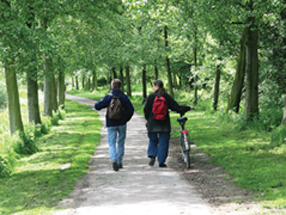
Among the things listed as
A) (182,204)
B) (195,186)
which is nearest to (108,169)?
(195,186)

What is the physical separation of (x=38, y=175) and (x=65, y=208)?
9.24 feet

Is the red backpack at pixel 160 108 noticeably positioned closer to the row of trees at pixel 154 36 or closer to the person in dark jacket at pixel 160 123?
the person in dark jacket at pixel 160 123

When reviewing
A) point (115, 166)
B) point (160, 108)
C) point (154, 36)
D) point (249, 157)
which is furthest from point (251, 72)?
point (154, 36)

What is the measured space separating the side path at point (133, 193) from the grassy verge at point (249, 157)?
1.19 metres

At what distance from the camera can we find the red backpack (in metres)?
8.02

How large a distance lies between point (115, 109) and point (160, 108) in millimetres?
1043

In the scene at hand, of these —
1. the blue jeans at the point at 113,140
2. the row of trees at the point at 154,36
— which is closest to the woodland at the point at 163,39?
the row of trees at the point at 154,36

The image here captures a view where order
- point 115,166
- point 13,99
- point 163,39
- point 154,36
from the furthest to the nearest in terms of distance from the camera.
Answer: point 163,39
point 154,36
point 13,99
point 115,166

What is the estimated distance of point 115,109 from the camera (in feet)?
25.8

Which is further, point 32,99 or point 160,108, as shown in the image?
point 32,99

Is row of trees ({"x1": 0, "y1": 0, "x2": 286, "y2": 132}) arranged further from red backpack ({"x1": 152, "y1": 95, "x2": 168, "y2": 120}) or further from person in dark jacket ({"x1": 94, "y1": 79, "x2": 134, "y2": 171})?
red backpack ({"x1": 152, "y1": 95, "x2": 168, "y2": 120})

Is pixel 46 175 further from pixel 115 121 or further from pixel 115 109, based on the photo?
pixel 115 109

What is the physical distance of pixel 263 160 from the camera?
27.6 ft

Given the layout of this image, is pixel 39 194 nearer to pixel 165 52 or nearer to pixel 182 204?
pixel 182 204
